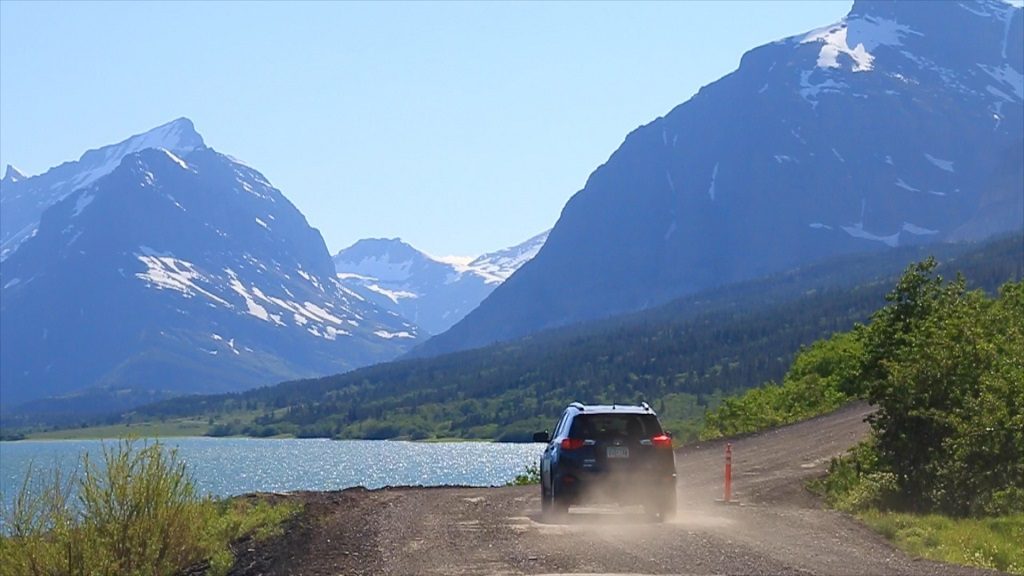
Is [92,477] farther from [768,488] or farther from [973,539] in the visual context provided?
[768,488]

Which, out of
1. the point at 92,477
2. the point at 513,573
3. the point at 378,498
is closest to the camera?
the point at 513,573

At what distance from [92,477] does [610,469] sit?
9824mm

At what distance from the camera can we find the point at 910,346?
95.2 ft

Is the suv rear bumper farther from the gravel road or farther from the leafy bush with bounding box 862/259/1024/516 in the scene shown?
the leafy bush with bounding box 862/259/1024/516

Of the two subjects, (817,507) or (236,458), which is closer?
(817,507)

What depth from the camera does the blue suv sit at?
2472 centimetres

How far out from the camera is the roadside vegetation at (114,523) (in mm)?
22281

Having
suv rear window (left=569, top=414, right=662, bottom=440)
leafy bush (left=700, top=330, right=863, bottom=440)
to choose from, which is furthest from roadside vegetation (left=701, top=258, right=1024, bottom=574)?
leafy bush (left=700, top=330, right=863, bottom=440)

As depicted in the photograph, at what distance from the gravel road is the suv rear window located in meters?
1.76

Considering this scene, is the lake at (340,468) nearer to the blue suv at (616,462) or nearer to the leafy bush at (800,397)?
the leafy bush at (800,397)

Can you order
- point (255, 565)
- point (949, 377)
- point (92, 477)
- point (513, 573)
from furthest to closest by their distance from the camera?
point (949, 377) → point (92, 477) → point (255, 565) → point (513, 573)

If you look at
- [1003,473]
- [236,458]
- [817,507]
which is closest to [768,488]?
[817,507]

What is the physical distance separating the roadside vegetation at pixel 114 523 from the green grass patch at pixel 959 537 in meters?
12.0

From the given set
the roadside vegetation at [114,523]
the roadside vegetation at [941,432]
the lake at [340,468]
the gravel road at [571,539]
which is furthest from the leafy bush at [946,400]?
the lake at [340,468]
